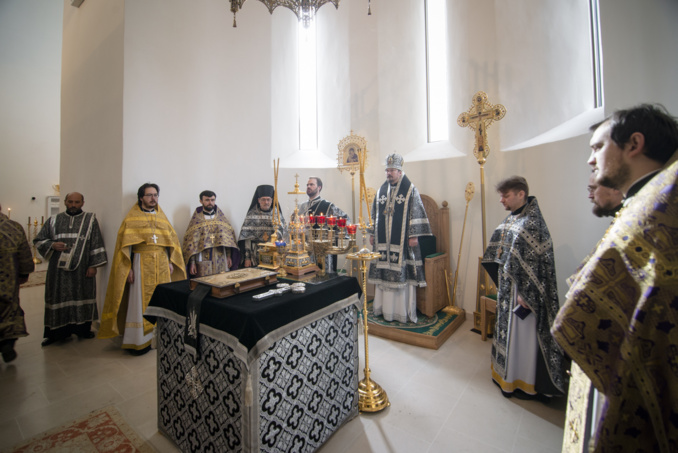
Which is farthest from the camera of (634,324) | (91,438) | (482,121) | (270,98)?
(270,98)

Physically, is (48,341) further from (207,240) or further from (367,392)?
(367,392)

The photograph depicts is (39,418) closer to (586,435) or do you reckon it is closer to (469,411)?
(469,411)

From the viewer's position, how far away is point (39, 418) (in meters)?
2.73

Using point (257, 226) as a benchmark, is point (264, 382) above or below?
below

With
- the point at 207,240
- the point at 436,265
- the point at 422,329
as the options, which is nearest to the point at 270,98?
the point at 207,240

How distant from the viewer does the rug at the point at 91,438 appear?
2346mm

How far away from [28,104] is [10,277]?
1074cm

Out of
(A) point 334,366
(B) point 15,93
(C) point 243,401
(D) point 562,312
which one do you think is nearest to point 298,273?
(A) point 334,366

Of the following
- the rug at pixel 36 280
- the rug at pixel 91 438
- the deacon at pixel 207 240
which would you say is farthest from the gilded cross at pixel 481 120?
the rug at pixel 36 280

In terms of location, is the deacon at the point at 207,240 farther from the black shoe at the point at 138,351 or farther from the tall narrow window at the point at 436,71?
the tall narrow window at the point at 436,71

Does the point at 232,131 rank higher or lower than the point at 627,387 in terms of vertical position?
higher

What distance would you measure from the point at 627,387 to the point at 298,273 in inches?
83.6

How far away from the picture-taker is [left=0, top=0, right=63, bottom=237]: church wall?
10070 millimetres

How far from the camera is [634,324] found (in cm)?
85
